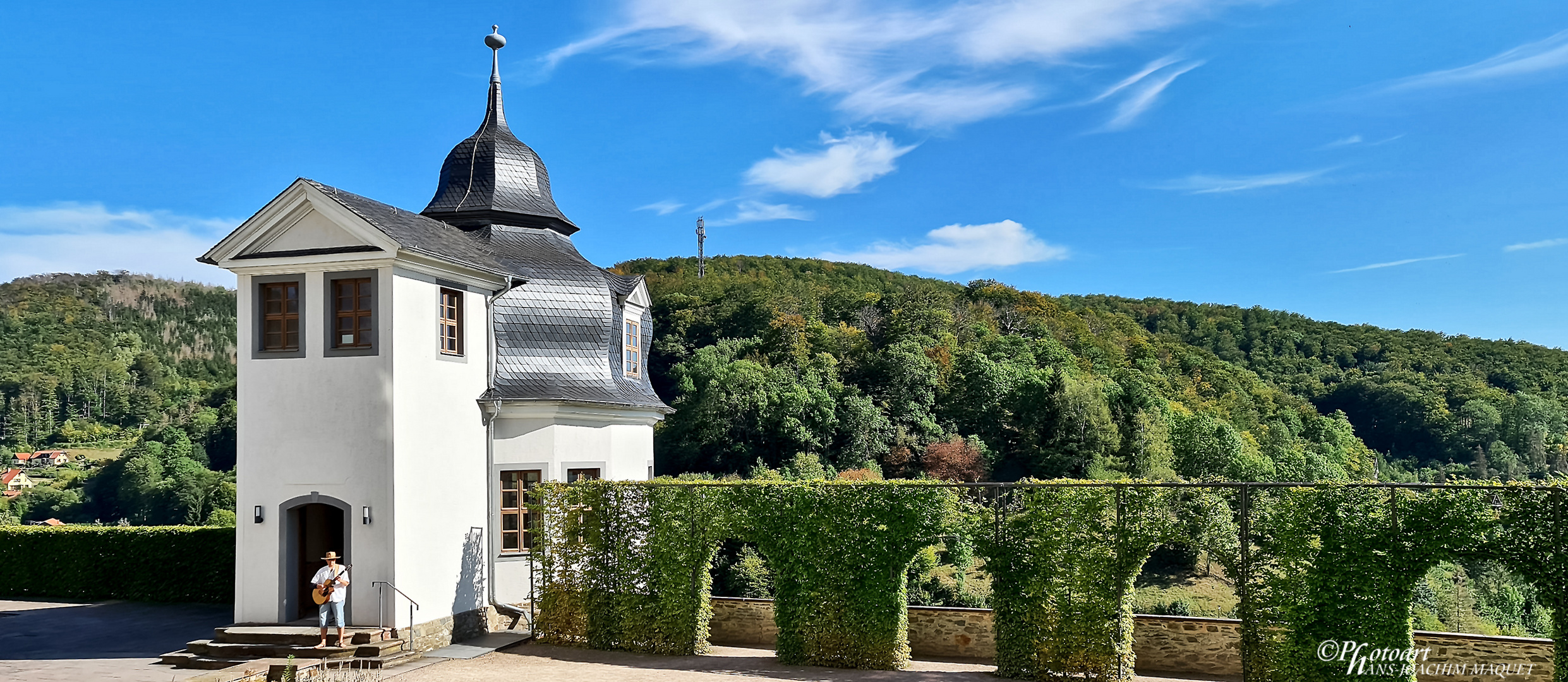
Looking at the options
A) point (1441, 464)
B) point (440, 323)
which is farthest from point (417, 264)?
point (1441, 464)

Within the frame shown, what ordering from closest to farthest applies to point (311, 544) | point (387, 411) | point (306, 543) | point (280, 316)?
point (387, 411) < point (280, 316) < point (306, 543) < point (311, 544)

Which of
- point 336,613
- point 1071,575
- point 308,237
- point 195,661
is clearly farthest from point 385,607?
point 1071,575

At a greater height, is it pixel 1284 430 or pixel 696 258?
pixel 696 258

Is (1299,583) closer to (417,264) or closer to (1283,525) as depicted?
(1283,525)

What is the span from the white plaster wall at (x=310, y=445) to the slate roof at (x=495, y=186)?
5.09 meters

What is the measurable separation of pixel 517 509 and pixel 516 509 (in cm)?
2

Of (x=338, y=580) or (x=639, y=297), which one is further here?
(x=639, y=297)

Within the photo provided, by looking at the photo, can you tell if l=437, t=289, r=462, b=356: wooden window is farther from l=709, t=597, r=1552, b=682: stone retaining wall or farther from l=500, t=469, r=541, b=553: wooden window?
l=709, t=597, r=1552, b=682: stone retaining wall

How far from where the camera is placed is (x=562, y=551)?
19.0 m

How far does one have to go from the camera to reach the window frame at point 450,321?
1858cm

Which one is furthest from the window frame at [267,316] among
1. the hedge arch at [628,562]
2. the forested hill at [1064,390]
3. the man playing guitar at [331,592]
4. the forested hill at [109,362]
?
the forested hill at [109,362]

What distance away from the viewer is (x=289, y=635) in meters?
16.9

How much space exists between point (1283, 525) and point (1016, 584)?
3871 mm

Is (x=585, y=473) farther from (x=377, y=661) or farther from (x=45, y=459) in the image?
(x=45, y=459)
